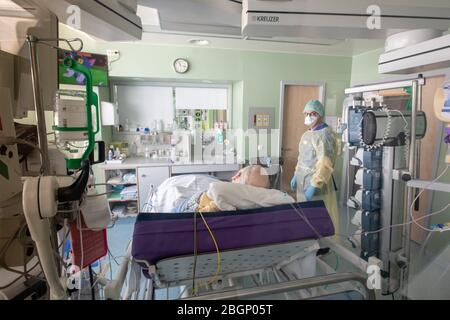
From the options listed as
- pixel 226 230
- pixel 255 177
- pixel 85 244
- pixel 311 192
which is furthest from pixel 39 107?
pixel 311 192

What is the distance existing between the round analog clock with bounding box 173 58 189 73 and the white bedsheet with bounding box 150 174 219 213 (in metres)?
1.52

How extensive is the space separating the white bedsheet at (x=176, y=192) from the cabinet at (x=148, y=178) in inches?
26.9

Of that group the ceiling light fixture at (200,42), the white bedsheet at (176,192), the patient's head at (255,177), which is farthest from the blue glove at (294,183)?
the ceiling light fixture at (200,42)

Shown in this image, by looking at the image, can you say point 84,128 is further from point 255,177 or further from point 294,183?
point 294,183

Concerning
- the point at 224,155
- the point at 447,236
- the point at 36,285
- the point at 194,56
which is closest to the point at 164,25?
the point at 36,285

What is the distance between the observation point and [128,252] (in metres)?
1.10

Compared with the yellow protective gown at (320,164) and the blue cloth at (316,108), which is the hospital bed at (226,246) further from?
the blue cloth at (316,108)

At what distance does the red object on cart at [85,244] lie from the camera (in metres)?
0.91

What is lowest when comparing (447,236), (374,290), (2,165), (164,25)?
(447,236)

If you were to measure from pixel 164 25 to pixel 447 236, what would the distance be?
2986 mm

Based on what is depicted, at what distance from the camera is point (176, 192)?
2.02 m

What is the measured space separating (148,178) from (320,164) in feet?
6.92

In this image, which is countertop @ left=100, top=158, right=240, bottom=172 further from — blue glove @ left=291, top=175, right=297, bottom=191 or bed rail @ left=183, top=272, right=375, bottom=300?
bed rail @ left=183, top=272, right=375, bottom=300
